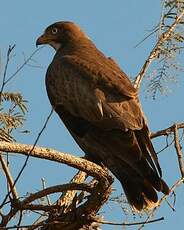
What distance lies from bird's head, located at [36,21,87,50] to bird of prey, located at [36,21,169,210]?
3.17 ft

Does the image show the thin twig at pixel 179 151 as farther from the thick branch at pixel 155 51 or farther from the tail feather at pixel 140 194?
the thick branch at pixel 155 51

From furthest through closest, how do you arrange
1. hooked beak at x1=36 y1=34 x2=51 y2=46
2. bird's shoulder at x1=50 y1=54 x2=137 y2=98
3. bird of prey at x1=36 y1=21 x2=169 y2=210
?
hooked beak at x1=36 y1=34 x2=51 y2=46
bird's shoulder at x1=50 y1=54 x2=137 y2=98
bird of prey at x1=36 y1=21 x2=169 y2=210

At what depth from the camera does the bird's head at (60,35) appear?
Answer: 919cm

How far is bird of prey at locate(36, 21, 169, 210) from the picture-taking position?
6613mm

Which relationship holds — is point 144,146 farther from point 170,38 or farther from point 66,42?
point 66,42

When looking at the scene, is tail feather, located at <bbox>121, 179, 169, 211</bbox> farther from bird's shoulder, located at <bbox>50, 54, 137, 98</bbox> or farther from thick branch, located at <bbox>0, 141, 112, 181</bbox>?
bird's shoulder, located at <bbox>50, 54, 137, 98</bbox>

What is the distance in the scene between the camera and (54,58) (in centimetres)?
842

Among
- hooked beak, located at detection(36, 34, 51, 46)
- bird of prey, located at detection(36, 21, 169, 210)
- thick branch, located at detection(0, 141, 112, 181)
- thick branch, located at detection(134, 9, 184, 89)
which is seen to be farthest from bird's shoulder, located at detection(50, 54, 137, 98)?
thick branch, located at detection(0, 141, 112, 181)

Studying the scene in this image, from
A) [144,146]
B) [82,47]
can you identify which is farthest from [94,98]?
[82,47]

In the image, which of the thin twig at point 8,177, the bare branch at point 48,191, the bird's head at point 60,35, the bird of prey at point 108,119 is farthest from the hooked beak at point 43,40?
the bare branch at point 48,191

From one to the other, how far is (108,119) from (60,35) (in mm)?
2475

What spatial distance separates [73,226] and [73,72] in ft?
7.23

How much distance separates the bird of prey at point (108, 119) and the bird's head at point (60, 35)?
97cm

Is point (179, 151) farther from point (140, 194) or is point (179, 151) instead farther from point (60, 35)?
point (60, 35)
